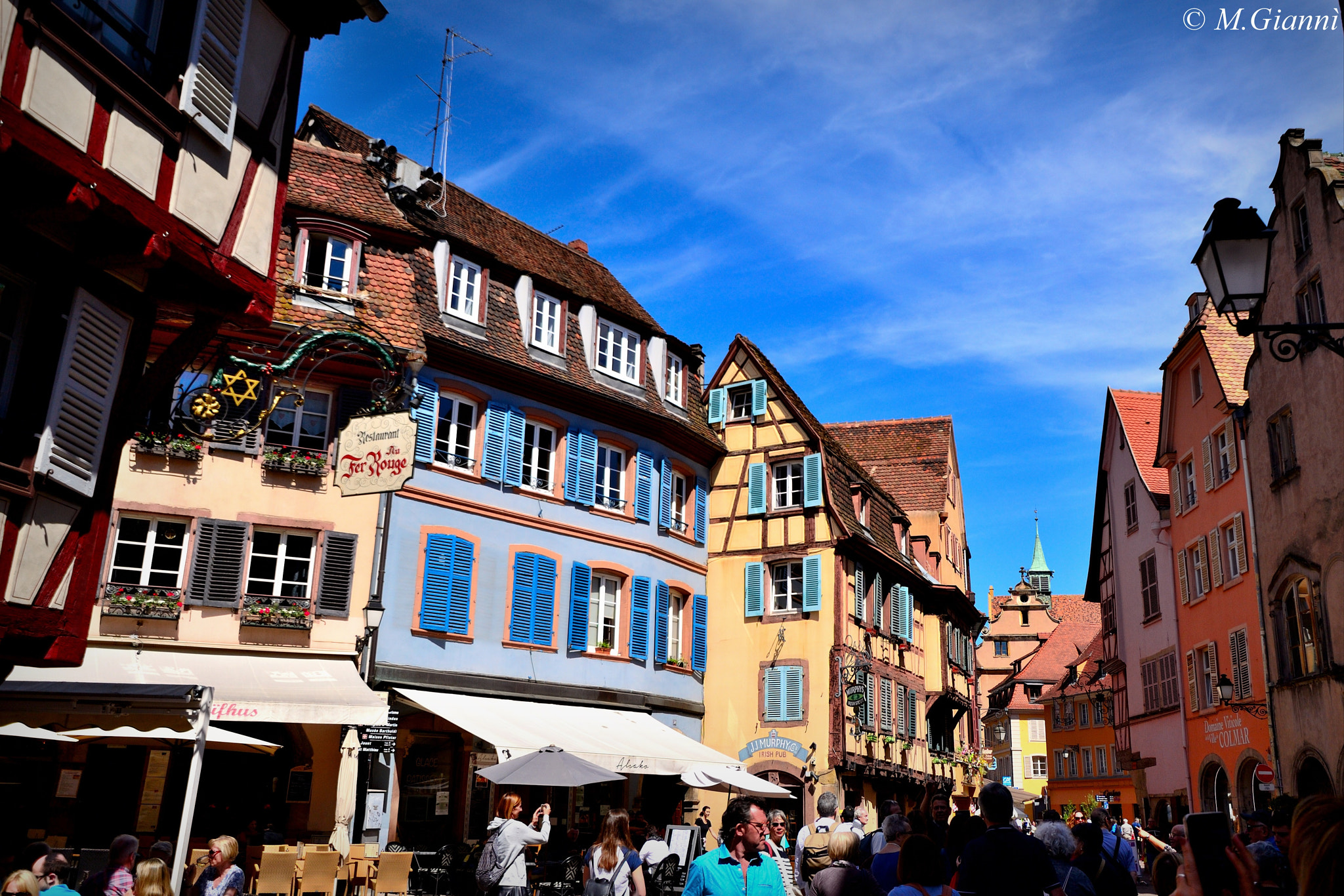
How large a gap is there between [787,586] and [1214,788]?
11.1m

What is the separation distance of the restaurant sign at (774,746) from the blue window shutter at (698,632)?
2.30 meters

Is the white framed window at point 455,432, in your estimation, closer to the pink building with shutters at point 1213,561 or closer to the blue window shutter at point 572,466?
the blue window shutter at point 572,466

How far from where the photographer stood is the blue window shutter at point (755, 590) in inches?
1139

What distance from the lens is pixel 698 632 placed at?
27.3 m

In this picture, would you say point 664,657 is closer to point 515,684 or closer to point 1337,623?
point 515,684

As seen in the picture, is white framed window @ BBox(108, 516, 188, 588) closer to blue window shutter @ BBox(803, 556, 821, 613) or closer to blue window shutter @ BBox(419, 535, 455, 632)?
blue window shutter @ BBox(419, 535, 455, 632)

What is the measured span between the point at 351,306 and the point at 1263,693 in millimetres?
19742

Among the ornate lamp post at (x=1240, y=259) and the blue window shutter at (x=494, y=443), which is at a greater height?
the blue window shutter at (x=494, y=443)

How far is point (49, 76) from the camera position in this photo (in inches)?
316

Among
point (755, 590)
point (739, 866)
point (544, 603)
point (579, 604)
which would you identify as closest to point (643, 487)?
point (579, 604)

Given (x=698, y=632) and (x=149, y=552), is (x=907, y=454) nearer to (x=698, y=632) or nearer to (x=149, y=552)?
(x=698, y=632)

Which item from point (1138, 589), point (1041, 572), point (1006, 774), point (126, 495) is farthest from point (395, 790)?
point (1041, 572)

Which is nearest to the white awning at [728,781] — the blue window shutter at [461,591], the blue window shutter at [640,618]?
the blue window shutter at [640,618]

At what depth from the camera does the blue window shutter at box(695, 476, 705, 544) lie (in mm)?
28156
